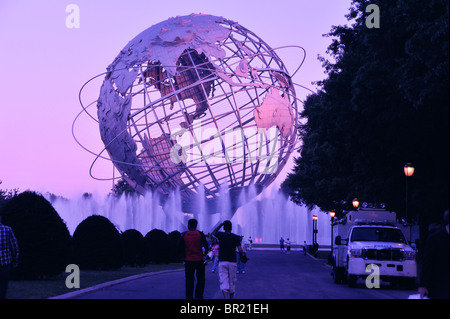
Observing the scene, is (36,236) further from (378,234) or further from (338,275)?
(378,234)

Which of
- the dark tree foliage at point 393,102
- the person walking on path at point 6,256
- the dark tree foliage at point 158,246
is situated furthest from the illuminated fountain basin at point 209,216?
the person walking on path at point 6,256

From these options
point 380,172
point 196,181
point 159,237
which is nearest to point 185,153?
point 196,181

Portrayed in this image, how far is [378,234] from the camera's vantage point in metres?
24.9

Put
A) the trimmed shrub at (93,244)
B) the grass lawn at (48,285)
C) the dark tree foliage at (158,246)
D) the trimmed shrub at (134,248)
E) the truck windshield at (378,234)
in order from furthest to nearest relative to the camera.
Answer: the dark tree foliage at (158,246)
the trimmed shrub at (134,248)
the trimmed shrub at (93,244)
the truck windshield at (378,234)
the grass lawn at (48,285)

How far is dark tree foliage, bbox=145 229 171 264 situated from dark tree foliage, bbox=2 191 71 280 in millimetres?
14558

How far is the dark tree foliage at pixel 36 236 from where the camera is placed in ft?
67.9

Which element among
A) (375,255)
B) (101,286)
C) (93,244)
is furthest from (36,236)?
(375,255)

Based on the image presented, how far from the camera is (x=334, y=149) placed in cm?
3462

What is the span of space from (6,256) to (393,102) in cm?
1558

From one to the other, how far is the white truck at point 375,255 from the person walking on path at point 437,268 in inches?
512

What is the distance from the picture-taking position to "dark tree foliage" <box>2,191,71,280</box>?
20688 millimetres

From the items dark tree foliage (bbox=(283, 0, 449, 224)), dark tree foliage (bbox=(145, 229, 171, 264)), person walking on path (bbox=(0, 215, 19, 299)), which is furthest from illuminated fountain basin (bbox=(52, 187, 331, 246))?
person walking on path (bbox=(0, 215, 19, 299))

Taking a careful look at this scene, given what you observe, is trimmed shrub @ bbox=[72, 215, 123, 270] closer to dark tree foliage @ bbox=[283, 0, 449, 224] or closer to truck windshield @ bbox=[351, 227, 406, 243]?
truck windshield @ bbox=[351, 227, 406, 243]

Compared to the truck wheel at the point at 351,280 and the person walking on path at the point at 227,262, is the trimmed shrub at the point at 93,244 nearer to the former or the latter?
the truck wheel at the point at 351,280
